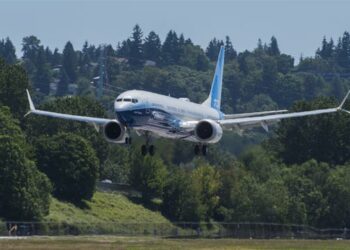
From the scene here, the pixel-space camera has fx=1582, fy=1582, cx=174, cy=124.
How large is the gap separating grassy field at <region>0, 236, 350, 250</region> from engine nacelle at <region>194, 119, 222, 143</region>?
24.7ft

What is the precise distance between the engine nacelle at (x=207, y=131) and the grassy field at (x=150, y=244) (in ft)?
24.7

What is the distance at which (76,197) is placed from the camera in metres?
160

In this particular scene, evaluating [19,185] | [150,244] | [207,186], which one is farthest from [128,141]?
[207,186]

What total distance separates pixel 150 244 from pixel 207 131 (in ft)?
31.9

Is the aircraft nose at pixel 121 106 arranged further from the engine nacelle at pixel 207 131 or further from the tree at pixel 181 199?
the tree at pixel 181 199

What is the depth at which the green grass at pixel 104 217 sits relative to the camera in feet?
458

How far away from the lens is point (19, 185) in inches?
5719

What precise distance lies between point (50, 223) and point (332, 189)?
112ft

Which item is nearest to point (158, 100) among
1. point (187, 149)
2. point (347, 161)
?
point (187, 149)

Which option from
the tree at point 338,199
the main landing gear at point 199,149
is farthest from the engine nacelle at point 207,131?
the tree at point 338,199

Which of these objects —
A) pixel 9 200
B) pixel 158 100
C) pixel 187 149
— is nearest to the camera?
pixel 158 100

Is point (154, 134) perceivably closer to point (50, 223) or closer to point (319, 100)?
point (50, 223)

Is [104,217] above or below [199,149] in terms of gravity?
below

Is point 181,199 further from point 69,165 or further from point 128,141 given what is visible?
point 128,141
